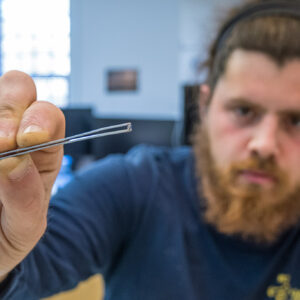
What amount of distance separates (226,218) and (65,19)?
199cm

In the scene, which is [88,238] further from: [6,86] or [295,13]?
[295,13]

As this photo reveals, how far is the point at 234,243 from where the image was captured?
66 cm

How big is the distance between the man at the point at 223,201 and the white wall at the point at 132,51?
231 cm

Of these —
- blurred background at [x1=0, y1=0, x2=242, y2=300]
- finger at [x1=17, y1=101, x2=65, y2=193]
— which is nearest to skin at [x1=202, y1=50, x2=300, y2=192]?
finger at [x1=17, y1=101, x2=65, y2=193]

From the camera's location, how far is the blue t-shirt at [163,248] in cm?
60

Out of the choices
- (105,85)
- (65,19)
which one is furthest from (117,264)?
(105,85)

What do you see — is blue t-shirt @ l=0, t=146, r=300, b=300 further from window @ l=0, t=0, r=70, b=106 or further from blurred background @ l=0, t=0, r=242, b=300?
blurred background @ l=0, t=0, r=242, b=300

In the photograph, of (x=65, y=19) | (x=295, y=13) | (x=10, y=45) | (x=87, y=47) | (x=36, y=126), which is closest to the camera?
(x=36, y=126)

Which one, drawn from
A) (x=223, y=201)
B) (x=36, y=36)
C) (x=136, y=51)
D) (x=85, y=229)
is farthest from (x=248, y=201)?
(x=136, y=51)

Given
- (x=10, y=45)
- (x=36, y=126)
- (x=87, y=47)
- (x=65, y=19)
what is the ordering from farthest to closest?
(x=87, y=47), (x=10, y=45), (x=65, y=19), (x=36, y=126)

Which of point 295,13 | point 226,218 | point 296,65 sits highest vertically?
point 295,13

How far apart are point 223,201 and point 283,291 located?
215mm

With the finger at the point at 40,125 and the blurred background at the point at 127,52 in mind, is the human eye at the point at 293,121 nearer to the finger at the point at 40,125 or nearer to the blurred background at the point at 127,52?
the finger at the point at 40,125

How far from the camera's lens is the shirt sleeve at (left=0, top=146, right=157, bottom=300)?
36 cm
